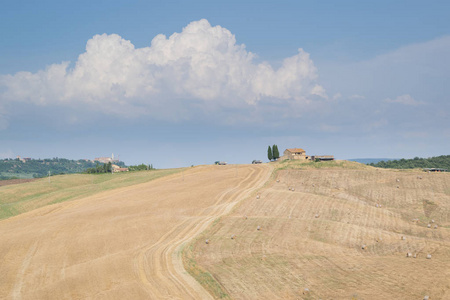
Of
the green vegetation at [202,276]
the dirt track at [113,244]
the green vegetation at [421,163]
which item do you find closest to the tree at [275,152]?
the green vegetation at [421,163]

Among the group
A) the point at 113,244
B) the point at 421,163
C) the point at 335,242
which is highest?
the point at 421,163

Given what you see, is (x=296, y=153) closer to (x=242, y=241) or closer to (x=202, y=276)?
(x=242, y=241)

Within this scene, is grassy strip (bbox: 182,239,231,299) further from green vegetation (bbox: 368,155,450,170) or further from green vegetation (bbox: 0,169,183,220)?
green vegetation (bbox: 368,155,450,170)

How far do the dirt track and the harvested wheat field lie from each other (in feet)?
11.9

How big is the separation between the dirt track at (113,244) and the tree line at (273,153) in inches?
2643

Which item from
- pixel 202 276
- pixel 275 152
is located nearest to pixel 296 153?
pixel 275 152

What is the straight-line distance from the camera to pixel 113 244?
1898 inches

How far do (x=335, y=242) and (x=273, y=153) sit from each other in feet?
338

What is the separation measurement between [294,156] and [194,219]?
3136 inches

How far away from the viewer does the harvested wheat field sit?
35.4 meters

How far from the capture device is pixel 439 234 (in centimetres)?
5619

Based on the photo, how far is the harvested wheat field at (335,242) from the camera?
116 ft

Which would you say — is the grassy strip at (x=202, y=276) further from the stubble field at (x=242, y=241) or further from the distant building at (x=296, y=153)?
the distant building at (x=296, y=153)

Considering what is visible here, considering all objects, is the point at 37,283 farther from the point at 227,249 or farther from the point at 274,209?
the point at 274,209
